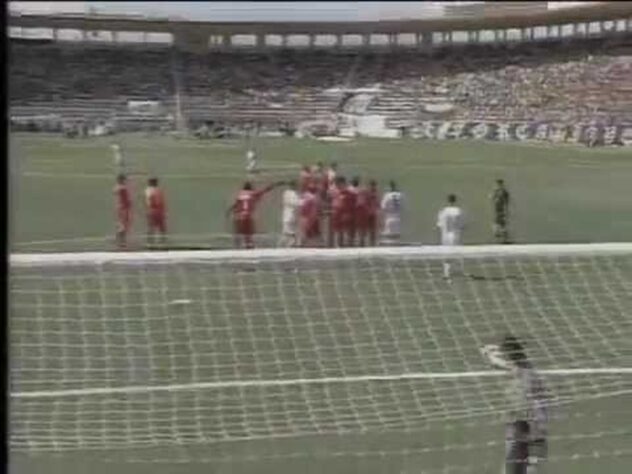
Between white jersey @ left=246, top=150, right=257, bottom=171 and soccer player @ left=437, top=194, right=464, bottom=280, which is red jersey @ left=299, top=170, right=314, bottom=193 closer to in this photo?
white jersey @ left=246, top=150, right=257, bottom=171

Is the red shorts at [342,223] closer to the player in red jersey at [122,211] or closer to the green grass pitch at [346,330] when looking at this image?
the green grass pitch at [346,330]

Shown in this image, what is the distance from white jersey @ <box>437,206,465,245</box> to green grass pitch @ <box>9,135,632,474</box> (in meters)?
0.02

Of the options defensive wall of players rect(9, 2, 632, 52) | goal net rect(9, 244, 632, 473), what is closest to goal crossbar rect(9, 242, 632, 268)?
goal net rect(9, 244, 632, 473)

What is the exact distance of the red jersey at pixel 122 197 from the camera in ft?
6.50

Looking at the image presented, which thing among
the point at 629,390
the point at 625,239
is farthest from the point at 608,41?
the point at 629,390

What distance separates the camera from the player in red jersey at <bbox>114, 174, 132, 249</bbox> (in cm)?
180

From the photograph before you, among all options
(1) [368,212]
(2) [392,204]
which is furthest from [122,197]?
(1) [368,212]

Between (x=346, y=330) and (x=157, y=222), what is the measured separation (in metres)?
0.54

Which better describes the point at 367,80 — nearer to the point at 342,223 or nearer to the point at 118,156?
the point at 342,223

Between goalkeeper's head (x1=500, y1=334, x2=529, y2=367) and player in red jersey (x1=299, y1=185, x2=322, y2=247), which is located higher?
player in red jersey (x1=299, y1=185, x2=322, y2=247)

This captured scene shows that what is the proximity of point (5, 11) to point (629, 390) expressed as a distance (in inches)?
37.3

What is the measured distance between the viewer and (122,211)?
6.82ft

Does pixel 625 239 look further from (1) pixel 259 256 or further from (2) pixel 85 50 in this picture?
(2) pixel 85 50

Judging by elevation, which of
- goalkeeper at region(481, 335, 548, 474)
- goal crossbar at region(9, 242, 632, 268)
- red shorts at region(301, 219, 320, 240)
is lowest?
goalkeeper at region(481, 335, 548, 474)
